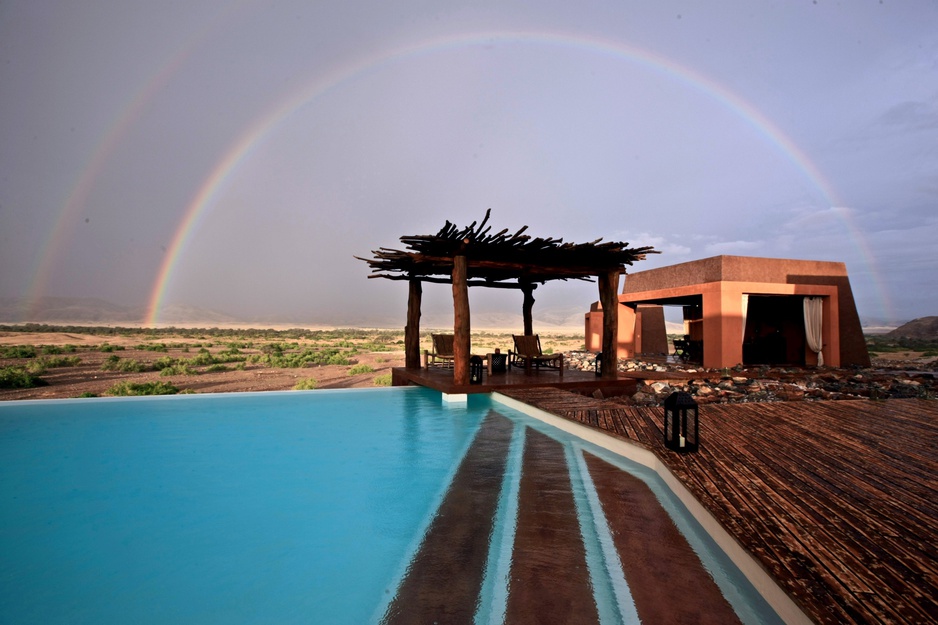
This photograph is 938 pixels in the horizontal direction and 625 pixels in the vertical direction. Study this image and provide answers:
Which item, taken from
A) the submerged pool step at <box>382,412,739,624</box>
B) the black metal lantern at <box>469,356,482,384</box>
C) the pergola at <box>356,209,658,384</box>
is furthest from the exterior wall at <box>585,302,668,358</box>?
the submerged pool step at <box>382,412,739,624</box>

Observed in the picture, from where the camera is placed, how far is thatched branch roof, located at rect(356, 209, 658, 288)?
8.28 metres

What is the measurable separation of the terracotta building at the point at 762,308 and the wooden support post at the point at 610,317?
4883 mm

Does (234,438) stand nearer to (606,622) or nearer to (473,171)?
(606,622)

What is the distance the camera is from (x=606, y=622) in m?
2.07

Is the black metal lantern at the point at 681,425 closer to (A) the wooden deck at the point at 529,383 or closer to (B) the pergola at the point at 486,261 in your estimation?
(B) the pergola at the point at 486,261

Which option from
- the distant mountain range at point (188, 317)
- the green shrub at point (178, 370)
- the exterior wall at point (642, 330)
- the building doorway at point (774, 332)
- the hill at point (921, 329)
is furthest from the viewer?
the distant mountain range at point (188, 317)

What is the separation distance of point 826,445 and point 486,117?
25865mm

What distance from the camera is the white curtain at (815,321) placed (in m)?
14.3

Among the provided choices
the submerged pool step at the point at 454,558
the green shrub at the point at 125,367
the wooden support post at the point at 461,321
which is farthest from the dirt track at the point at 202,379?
the submerged pool step at the point at 454,558

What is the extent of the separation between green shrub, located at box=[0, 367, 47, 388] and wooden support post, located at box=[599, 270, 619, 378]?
64.8 ft

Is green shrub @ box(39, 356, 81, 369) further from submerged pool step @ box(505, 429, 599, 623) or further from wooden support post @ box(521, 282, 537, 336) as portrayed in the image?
submerged pool step @ box(505, 429, 599, 623)

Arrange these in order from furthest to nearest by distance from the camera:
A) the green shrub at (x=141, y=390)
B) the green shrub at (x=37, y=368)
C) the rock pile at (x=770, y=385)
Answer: the green shrub at (x=37, y=368) < the green shrub at (x=141, y=390) < the rock pile at (x=770, y=385)

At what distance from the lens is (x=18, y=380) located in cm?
1633

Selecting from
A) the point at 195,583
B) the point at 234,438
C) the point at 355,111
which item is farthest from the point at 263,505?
the point at 355,111
